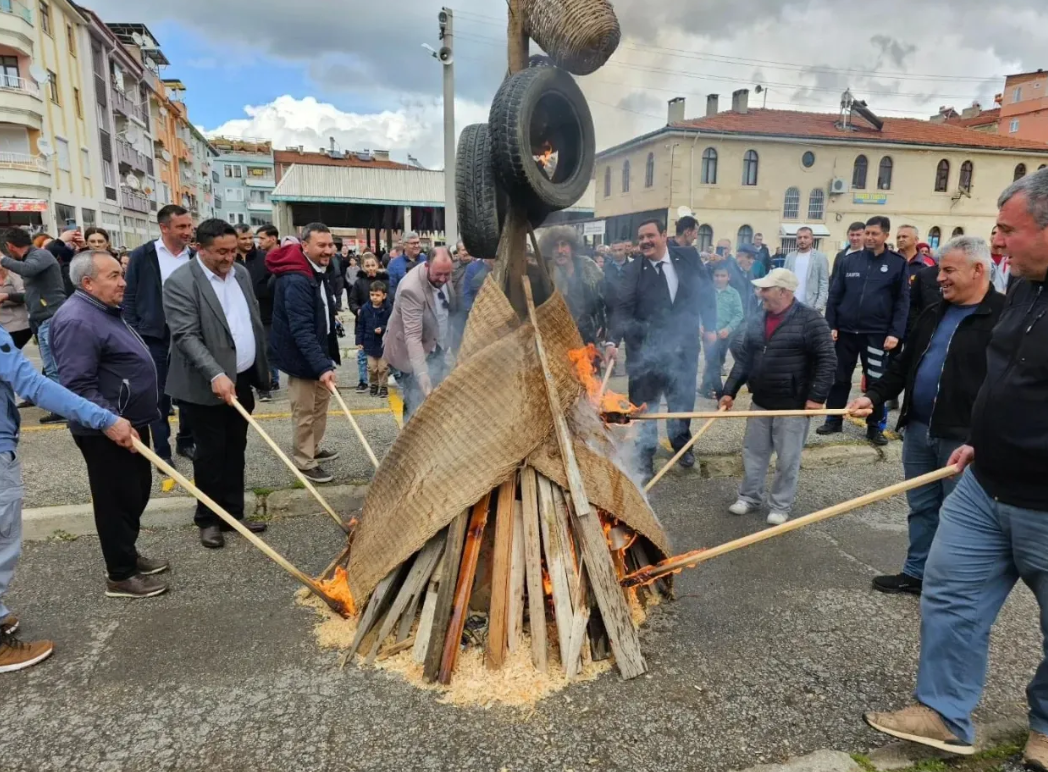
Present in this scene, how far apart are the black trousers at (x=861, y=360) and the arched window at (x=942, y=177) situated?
35.7 m

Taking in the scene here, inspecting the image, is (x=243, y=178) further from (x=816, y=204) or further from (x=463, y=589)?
(x=463, y=589)

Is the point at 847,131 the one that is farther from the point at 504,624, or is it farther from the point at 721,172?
the point at 504,624

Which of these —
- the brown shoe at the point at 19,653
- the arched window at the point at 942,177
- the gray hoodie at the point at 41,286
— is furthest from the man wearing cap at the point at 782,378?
the arched window at the point at 942,177

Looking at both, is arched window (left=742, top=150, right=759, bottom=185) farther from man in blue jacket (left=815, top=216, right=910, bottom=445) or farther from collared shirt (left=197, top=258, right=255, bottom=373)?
collared shirt (left=197, top=258, right=255, bottom=373)

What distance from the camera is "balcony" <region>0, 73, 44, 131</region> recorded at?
941 inches

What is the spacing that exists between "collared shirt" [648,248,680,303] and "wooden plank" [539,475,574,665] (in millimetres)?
3138

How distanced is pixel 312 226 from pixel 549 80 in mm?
2736

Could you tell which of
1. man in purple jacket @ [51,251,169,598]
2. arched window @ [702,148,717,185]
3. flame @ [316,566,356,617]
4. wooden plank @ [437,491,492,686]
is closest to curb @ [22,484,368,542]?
man in purple jacket @ [51,251,169,598]

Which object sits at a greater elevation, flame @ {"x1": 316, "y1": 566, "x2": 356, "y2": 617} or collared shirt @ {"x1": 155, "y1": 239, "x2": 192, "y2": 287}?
→ collared shirt @ {"x1": 155, "y1": 239, "x2": 192, "y2": 287}

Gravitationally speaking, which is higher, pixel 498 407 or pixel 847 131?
Result: pixel 847 131

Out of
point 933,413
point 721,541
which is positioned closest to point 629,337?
point 721,541

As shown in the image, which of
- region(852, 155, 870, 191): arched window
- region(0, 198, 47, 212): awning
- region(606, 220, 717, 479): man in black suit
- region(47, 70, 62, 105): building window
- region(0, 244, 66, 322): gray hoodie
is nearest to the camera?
region(606, 220, 717, 479): man in black suit

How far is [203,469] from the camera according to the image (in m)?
4.34

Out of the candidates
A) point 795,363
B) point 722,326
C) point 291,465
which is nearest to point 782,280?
point 795,363
